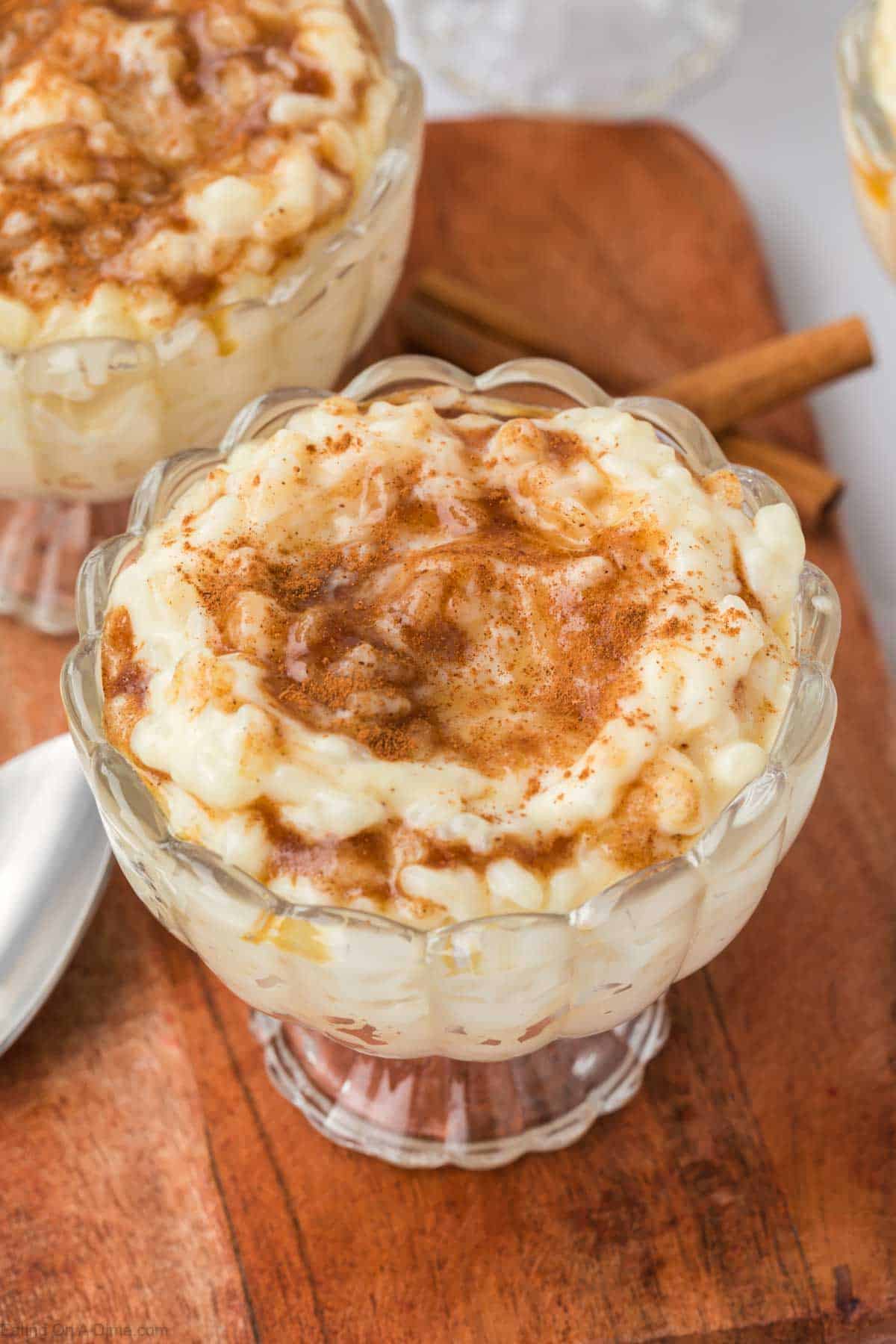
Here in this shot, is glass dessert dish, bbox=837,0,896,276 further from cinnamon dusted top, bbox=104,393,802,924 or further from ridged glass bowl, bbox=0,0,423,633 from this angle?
cinnamon dusted top, bbox=104,393,802,924

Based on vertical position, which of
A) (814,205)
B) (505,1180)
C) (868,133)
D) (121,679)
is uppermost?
(868,133)

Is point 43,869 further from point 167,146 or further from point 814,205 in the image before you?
point 814,205

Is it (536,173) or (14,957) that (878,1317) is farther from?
(536,173)

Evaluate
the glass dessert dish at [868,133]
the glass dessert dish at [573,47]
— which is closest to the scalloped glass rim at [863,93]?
the glass dessert dish at [868,133]

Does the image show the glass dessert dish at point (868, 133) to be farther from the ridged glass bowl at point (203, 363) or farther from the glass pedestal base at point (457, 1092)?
the glass pedestal base at point (457, 1092)

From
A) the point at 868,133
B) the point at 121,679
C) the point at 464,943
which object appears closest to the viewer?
the point at 464,943

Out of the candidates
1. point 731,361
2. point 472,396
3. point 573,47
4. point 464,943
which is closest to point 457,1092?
point 464,943
